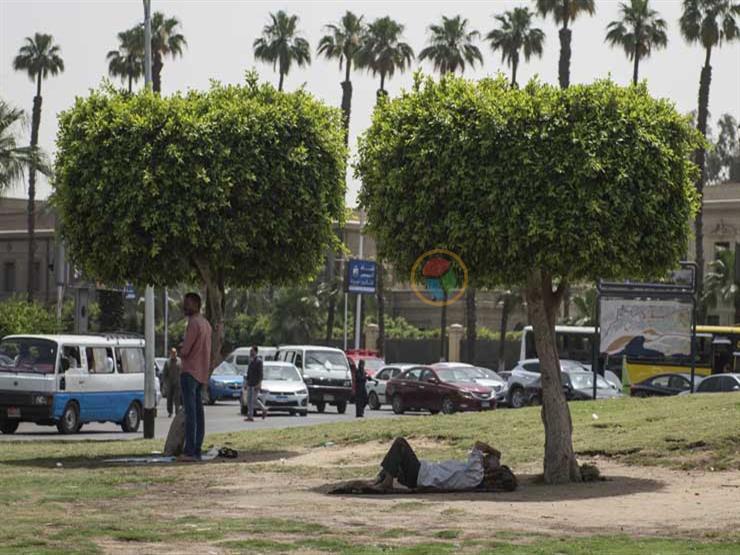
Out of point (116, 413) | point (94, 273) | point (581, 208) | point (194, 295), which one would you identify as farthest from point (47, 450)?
point (581, 208)

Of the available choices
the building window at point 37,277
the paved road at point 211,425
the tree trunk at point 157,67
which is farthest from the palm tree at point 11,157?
the building window at point 37,277

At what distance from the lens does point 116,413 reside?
3300 centimetres

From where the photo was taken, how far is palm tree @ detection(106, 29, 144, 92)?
3113 inches

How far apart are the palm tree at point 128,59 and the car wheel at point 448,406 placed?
40.0 meters

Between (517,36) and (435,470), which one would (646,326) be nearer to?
(435,470)

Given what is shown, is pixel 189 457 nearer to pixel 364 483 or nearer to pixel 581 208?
pixel 364 483

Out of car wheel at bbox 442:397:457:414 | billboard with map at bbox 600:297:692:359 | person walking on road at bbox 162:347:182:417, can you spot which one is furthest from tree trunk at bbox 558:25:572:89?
person walking on road at bbox 162:347:182:417

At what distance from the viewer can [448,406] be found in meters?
43.2

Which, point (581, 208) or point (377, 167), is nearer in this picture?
point (581, 208)

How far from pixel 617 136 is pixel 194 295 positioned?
6079 millimetres

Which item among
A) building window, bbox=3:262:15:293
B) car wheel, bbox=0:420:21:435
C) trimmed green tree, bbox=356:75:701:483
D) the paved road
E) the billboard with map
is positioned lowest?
the paved road

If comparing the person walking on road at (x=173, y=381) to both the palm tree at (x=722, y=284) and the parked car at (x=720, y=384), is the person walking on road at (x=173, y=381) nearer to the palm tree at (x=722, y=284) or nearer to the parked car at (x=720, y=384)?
the parked car at (x=720, y=384)

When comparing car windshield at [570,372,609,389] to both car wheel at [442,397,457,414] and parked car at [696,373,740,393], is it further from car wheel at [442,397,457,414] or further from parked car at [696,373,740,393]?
parked car at [696,373,740,393]

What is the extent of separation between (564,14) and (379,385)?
26.4m
